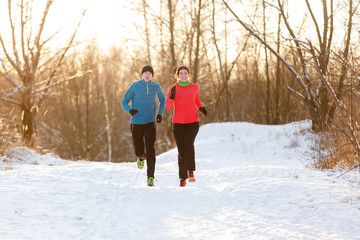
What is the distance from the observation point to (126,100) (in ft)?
23.3

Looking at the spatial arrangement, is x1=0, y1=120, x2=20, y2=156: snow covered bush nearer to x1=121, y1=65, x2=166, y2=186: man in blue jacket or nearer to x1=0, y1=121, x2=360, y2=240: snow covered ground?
x1=0, y1=121, x2=360, y2=240: snow covered ground

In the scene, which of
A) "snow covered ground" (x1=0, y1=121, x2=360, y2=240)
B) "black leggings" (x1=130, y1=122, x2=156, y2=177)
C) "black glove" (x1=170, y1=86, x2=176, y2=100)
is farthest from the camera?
"black leggings" (x1=130, y1=122, x2=156, y2=177)

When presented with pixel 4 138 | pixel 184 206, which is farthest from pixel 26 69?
pixel 184 206

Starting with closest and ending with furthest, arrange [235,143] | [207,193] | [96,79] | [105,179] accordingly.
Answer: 1. [207,193]
2. [105,179]
3. [235,143]
4. [96,79]

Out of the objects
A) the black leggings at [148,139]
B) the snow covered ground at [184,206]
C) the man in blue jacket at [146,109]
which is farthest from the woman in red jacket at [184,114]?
the snow covered ground at [184,206]

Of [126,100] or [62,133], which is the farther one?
[62,133]

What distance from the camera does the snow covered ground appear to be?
4.28 metres

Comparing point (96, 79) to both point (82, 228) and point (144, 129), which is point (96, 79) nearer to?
point (144, 129)

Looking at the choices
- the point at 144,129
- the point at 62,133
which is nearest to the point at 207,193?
the point at 144,129

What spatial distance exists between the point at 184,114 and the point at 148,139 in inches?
32.6

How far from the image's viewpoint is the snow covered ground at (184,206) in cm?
428

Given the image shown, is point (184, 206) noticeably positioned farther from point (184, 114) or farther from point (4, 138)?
point (4, 138)

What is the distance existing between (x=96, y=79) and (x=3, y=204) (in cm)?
3744

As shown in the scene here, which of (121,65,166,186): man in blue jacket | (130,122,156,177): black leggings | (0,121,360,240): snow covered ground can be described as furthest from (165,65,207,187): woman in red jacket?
(0,121,360,240): snow covered ground
